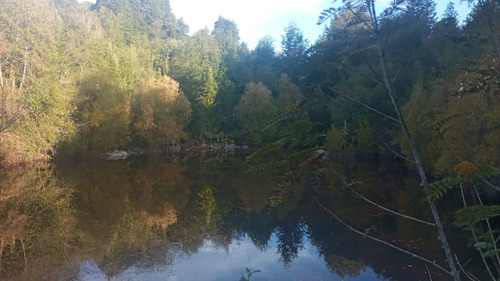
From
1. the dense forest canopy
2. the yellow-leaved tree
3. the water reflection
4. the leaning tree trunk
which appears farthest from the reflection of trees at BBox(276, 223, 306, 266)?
the yellow-leaved tree

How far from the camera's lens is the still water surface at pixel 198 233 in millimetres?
10453

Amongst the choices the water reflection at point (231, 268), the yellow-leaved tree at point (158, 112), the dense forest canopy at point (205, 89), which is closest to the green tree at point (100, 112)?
the dense forest canopy at point (205, 89)

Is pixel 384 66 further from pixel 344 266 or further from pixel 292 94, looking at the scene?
pixel 344 266

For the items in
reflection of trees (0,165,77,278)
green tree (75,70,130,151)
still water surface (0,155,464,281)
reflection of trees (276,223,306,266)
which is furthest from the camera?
green tree (75,70,130,151)

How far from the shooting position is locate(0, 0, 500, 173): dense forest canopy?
655cm

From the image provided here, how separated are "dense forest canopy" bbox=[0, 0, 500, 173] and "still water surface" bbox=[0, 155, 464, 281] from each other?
11.7ft

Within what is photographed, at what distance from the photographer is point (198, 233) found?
13.8 meters

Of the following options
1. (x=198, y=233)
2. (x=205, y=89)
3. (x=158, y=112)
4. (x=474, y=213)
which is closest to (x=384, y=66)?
(x=474, y=213)

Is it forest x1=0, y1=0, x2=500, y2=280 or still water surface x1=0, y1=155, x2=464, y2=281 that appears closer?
forest x1=0, y1=0, x2=500, y2=280

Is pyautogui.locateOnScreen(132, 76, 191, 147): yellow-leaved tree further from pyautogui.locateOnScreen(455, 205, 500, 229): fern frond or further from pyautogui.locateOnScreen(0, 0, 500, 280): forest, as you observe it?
pyautogui.locateOnScreen(455, 205, 500, 229): fern frond

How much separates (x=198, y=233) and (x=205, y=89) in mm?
45055

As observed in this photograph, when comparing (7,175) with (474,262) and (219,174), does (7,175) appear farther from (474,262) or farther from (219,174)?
(474,262)

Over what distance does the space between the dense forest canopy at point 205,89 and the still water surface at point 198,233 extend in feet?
11.7

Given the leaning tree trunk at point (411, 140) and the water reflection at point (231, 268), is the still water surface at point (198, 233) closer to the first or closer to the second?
the water reflection at point (231, 268)
